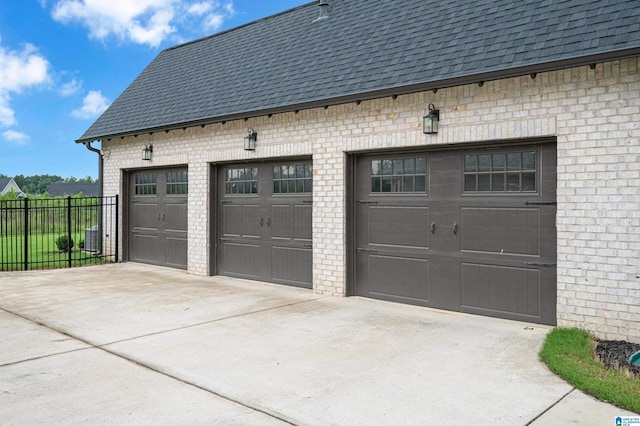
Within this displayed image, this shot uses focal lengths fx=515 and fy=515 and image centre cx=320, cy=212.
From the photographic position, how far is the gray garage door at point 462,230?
643 centimetres

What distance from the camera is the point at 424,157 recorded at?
7469 millimetres

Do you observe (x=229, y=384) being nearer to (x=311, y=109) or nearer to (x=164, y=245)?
(x=311, y=109)

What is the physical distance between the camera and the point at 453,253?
7160 mm

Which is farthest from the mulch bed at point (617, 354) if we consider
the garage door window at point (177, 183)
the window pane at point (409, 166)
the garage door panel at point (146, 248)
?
the garage door panel at point (146, 248)

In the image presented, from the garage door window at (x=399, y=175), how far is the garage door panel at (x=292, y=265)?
1.87 metres

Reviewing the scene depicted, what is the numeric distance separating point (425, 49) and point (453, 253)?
9.74 feet

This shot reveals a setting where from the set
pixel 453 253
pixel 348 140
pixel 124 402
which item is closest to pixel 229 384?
pixel 124 402

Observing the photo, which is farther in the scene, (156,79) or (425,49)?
(156,79)

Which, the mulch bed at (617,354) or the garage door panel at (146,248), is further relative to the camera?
the garage door panel at (146,248)

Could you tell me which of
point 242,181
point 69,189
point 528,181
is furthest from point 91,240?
point 69,189

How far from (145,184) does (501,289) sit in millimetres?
8987

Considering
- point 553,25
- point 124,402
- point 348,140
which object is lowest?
point 124,402

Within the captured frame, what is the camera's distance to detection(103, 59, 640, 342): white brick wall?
18.4ft

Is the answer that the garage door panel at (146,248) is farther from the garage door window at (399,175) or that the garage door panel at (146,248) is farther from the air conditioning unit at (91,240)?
the garage door window at (399,175)
